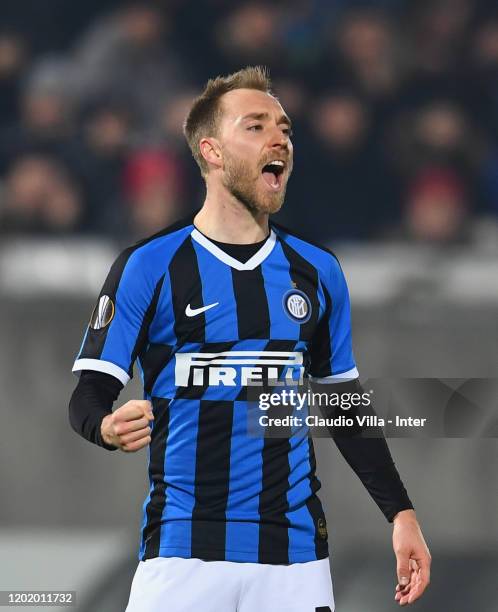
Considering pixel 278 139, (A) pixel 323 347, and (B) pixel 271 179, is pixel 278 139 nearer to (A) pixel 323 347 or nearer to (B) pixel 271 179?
(B) pixel 271 179

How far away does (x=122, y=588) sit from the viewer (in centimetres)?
315

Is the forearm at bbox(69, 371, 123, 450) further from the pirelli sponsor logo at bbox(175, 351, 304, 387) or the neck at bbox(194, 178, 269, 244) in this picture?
the neck at bbox(194, 178, 269, 244)

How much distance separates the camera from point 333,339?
6.50 ft

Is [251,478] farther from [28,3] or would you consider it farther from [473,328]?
[28,3]

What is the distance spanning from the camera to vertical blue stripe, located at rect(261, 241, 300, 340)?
1.86 m

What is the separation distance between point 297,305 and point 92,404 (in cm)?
47

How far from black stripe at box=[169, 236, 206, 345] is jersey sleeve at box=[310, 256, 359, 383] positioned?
27cm

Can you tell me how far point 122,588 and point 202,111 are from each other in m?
1.78

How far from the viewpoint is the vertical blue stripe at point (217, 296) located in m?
1.83

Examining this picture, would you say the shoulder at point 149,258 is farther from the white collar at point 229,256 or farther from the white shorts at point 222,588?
the white shorts at point 222,588

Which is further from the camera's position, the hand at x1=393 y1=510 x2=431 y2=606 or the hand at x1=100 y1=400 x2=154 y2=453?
the hand at x1=393 y1=510 x2=431 y2=606

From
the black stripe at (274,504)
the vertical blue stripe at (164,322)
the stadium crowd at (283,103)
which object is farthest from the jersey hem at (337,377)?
the stadium crowd at (283,103)

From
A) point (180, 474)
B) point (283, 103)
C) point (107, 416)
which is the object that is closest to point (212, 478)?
point (180, 474)

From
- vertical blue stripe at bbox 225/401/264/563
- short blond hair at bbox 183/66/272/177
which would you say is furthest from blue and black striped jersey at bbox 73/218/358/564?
short blond hair at bbox 183/66/272/177
